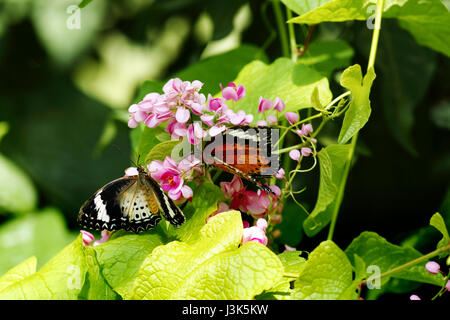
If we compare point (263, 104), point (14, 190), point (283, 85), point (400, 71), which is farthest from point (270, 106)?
point (14, 190)

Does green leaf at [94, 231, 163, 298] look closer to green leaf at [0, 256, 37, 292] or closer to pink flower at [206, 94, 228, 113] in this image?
green leaf at [0, 256, 37, 292]

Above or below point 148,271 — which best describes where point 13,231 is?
below

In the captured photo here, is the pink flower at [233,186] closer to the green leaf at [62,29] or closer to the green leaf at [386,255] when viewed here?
the green leaf at [386,255]

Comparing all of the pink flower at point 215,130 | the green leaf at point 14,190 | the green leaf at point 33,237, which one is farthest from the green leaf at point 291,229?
the green leaf at point 14,190

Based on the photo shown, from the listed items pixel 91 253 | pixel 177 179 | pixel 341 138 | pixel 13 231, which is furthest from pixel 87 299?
pixel 13 231

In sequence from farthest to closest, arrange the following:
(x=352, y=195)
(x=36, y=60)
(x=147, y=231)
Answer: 1. (x=36, y=60)
2. (x=352, y=195)
3. (x=147, y=231)

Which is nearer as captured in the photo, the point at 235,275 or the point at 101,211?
the point at 235,275

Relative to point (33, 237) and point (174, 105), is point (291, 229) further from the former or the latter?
point (33, 237)

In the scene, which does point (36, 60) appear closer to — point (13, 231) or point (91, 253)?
point (13, 231)
